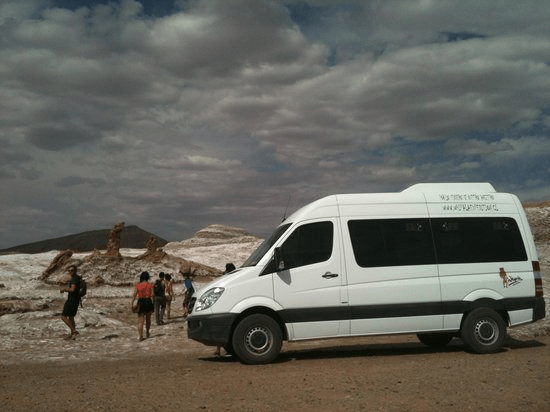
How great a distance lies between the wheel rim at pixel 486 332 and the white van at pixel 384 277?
0.02 meters

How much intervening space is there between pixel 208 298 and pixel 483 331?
5.16m

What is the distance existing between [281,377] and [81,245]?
5764 inches

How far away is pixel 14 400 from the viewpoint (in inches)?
297

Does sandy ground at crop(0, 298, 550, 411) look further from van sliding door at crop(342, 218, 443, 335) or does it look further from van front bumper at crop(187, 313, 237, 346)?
van sliding door at crop(342, 218, 443, 335)

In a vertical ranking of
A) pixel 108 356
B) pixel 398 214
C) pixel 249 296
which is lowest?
pixel 108 356

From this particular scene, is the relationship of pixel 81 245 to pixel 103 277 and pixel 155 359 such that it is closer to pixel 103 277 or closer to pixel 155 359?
pixel 103 277

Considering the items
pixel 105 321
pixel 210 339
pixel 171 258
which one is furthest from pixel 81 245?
pixel 210 339

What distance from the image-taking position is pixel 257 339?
33.3 ft

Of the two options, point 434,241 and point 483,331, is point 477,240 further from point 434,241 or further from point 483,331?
point 483,331

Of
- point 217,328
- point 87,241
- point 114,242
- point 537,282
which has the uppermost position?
point 87,241

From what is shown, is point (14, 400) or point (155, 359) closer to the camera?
point (14, 400)

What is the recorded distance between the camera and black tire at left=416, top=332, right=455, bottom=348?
40.0 ft

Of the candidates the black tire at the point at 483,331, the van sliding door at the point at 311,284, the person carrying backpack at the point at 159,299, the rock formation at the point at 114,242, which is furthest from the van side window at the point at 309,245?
the rock formation at the point at 114,242

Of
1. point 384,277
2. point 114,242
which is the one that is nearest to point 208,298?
point 384,277
